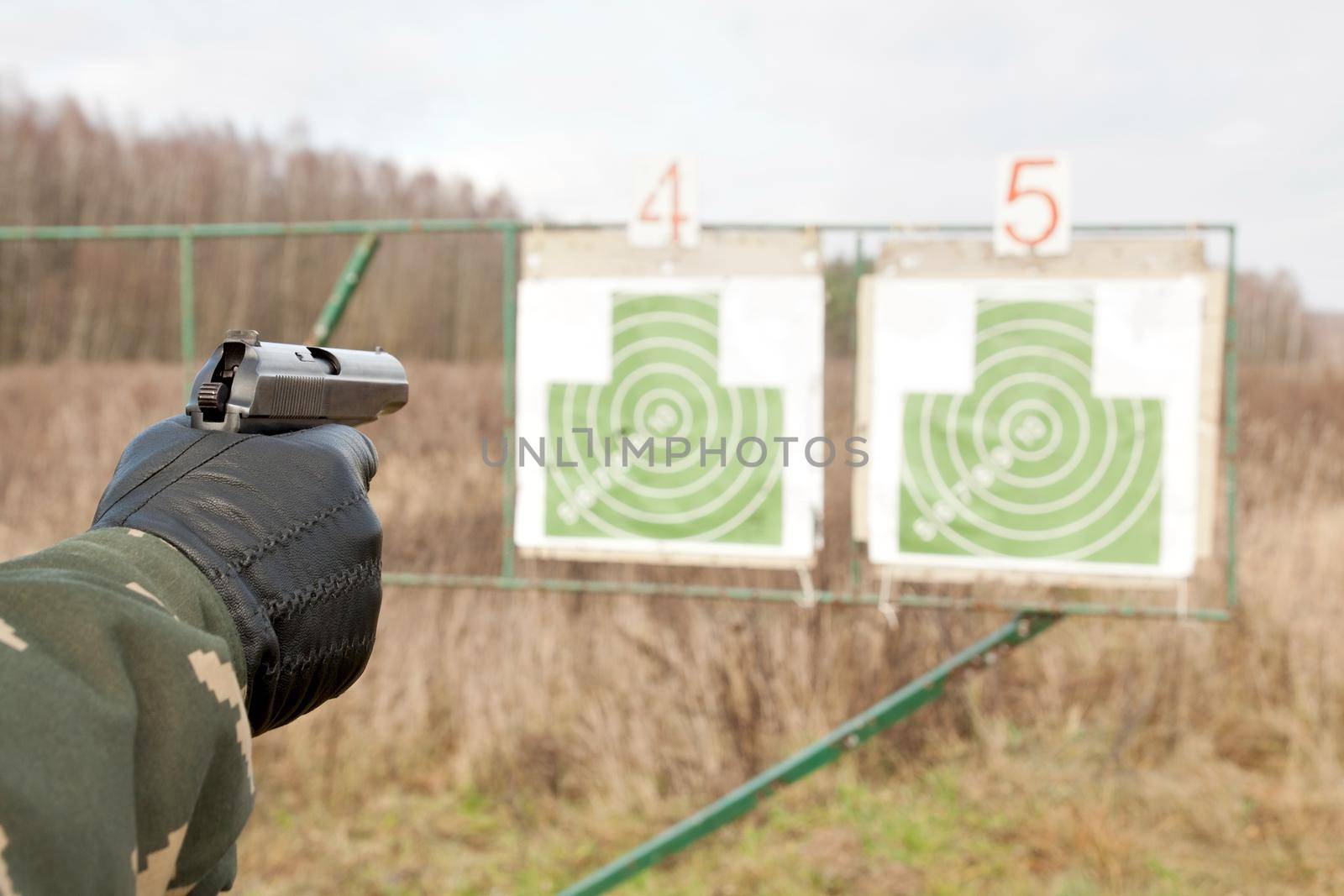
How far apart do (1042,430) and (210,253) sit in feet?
39.6

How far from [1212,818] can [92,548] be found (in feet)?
13.0

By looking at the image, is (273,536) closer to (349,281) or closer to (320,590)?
(320,590)

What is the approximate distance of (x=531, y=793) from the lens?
3.94 metres

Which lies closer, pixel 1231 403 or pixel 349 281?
pixel 1231 403

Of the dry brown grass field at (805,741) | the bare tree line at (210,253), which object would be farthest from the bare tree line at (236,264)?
the dry brown grass field at (805,741)

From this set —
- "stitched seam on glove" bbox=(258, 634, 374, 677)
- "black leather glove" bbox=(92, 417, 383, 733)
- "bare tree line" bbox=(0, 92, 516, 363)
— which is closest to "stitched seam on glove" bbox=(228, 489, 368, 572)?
"black leather glove" bbox=(92, 417, 383, 733)

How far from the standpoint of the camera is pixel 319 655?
49.4 inches

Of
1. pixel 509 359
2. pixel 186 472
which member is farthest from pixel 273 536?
pixel 509 359

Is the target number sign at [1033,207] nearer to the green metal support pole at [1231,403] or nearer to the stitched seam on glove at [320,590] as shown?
the green metal support pole at [1231,403]

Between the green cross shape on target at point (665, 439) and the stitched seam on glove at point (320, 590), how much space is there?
1799 millimetres

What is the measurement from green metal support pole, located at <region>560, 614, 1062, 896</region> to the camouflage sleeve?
2111 mm

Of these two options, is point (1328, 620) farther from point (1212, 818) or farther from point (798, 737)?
point (798, 737)

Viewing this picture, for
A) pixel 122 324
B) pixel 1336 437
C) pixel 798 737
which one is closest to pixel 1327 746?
pixel 798 737

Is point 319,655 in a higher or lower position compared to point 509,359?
lower
